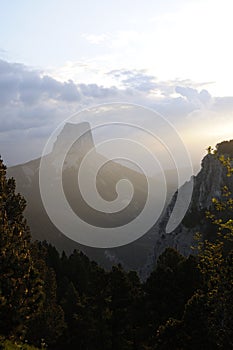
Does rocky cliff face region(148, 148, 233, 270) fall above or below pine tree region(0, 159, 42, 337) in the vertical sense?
above

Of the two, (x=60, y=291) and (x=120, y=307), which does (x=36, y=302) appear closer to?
(x=120, y=307)

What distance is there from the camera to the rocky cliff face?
116 meters

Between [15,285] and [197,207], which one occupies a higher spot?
[197,207]

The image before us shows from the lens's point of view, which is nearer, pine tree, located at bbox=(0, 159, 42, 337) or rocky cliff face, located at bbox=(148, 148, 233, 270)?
pine tree, located at bbox=(0, 159, 42, 337)

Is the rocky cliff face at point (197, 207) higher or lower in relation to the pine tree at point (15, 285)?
higher

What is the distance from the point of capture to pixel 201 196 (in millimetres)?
136250

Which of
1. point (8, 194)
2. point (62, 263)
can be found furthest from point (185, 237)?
point (8, 194)

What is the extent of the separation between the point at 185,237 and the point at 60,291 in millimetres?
61110

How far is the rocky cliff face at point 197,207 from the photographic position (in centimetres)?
11612

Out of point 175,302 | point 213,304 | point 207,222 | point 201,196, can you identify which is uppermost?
point 201,196

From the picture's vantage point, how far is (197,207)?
132 metres

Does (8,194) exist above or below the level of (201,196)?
below

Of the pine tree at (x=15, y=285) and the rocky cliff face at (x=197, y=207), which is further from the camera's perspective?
the rocky cliff face at (x=197, y=207)

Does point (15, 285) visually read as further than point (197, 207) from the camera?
No
